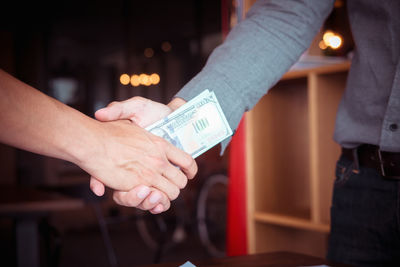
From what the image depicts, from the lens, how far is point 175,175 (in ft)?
3.40

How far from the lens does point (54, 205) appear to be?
178 centimetres

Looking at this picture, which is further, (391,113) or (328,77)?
(328,77)

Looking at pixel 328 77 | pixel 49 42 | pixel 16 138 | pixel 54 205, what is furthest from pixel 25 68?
pixel 16 138

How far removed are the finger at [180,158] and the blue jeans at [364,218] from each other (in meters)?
0.40

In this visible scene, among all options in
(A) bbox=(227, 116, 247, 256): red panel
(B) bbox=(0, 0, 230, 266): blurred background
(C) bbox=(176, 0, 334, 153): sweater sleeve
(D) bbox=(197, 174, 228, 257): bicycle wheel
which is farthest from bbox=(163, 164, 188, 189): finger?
(D) bbox=(197, 174, 228, 257): bicycle wheel

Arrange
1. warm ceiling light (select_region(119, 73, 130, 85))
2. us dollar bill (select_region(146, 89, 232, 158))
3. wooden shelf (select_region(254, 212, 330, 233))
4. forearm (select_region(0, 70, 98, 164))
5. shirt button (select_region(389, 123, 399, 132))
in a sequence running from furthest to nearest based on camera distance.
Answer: warm ceiling light (select_region(119, 73, 130, 85))
wooden shelf (select_region(254, 212, 330, 233))
us dollar bill (select_region(146, 89, 232, 158))
shirt button (select_region(389, 123, 399, 132))
forearm (select_region(0, 70, 98, 164))

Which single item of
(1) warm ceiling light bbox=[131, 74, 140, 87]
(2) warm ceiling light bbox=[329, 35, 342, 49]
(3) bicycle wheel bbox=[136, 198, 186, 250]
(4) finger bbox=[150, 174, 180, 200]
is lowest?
(3) bicycle wheel bbox=[136, 198, 186, 250]

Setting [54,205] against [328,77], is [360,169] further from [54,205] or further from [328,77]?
[54,205]

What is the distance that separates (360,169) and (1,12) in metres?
5.92

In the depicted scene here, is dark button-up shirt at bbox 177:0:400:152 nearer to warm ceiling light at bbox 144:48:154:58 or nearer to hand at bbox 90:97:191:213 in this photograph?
hand at bbox 90:97:191:213

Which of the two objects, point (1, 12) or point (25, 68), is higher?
point (1, 12)

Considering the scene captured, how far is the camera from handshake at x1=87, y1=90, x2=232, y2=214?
0.99 meters

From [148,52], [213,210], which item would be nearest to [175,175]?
[213,210]

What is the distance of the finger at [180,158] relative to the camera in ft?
3.39
